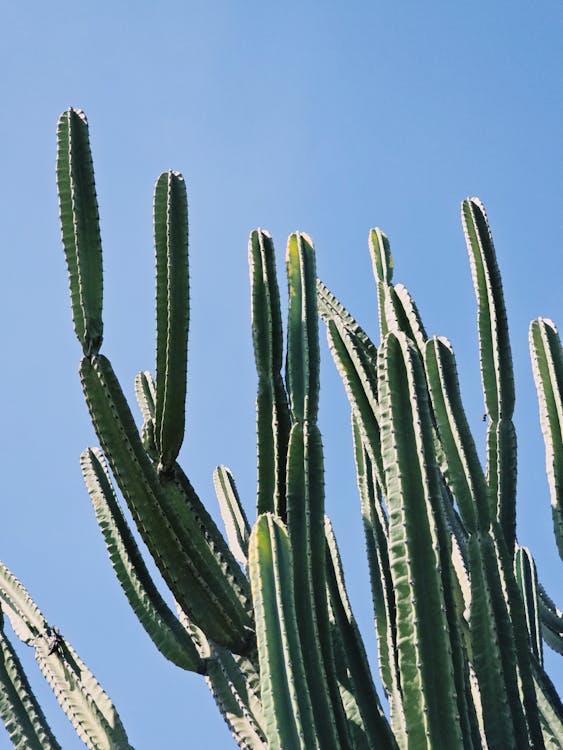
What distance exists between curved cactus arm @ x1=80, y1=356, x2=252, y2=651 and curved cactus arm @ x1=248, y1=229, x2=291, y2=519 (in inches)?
11.5

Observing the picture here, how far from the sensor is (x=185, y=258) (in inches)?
162

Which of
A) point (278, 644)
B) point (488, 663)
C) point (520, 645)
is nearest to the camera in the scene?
point (278, 644)

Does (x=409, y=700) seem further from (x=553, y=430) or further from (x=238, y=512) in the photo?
(x=238, y=512)

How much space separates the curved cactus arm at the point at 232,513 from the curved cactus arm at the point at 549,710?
60.0 inches

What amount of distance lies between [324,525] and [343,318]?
1432mm

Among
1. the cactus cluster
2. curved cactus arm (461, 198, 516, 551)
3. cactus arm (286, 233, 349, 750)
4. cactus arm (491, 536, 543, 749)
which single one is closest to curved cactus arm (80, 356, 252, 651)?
the cactus cluster

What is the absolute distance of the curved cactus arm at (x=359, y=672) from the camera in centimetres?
359

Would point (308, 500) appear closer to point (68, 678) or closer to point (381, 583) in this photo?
point (381, 583)

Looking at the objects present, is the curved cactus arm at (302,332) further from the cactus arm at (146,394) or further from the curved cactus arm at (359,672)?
the cactus arm at (146,394)

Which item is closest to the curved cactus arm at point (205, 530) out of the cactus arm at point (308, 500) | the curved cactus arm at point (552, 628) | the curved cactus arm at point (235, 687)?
the curved cactus arm at point (235, 687)

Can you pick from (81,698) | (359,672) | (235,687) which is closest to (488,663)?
(359,672)

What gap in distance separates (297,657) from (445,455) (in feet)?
3.67

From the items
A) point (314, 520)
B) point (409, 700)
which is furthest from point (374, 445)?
point (409, 700)

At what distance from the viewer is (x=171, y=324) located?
400 cm
